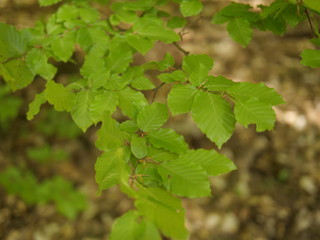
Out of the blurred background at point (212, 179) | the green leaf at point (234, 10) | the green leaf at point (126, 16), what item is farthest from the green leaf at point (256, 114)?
the blurred background at point (212, 179)

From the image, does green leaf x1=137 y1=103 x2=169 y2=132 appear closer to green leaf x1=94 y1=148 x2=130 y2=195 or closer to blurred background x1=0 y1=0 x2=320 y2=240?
green leaf x1=94 y1=148 x2=130 y2=195

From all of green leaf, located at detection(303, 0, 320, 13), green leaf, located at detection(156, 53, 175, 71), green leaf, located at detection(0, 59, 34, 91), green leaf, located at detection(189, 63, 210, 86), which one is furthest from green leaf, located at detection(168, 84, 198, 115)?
green leaf, located at detection(0, 59, 34, 91)

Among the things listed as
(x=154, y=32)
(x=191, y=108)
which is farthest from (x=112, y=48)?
(x=191, y=108)

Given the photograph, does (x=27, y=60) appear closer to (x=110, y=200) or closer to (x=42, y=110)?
(x=110, y=200)

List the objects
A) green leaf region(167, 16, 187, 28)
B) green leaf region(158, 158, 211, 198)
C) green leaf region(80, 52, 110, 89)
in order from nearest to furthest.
→ green leaf region(158, 158, 211, 198)
green leaf region(80, 52, 110, 89)
green leaf region(167, 16, 187, 28)

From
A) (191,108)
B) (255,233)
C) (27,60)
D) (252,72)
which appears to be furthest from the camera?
(252,72)

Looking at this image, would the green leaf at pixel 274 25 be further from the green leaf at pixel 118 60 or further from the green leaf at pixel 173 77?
the green leaf at pixel 118 60

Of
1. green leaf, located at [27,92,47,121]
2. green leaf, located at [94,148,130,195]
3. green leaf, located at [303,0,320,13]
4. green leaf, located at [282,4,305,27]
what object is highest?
green leaf, located at [303,0,320,13]
